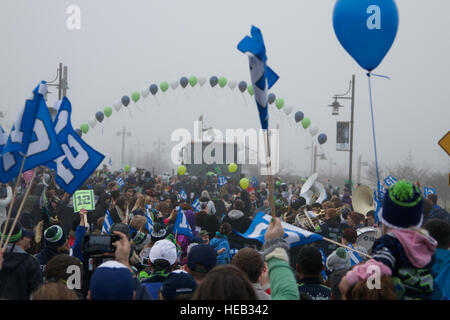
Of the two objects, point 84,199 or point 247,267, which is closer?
point 247,267

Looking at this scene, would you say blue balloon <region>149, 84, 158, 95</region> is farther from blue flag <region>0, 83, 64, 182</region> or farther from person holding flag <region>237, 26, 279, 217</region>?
person holding flag <region>237, 26, 279, 217</region>

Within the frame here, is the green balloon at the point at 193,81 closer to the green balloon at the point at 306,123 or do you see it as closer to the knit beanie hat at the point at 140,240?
the green balloon at the point at 306,123

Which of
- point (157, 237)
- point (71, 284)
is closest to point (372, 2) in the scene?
point (157, 237)

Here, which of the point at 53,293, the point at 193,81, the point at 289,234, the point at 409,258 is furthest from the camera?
the point at 193,81

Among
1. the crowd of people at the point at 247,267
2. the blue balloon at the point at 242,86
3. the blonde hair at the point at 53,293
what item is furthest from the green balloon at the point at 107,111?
the blonde hair at the point at 53,293

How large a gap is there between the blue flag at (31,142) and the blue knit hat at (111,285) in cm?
173

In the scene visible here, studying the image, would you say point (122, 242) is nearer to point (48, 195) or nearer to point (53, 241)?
point (53, 241)

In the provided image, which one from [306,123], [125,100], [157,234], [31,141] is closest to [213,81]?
[125,100]

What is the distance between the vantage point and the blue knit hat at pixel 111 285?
2.90m

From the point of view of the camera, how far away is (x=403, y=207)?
3.12m

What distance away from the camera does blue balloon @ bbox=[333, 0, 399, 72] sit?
271 inches

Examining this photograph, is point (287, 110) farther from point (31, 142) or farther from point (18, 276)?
point (18, 276)

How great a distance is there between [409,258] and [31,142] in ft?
11.6

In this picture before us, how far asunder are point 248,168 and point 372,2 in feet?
187
